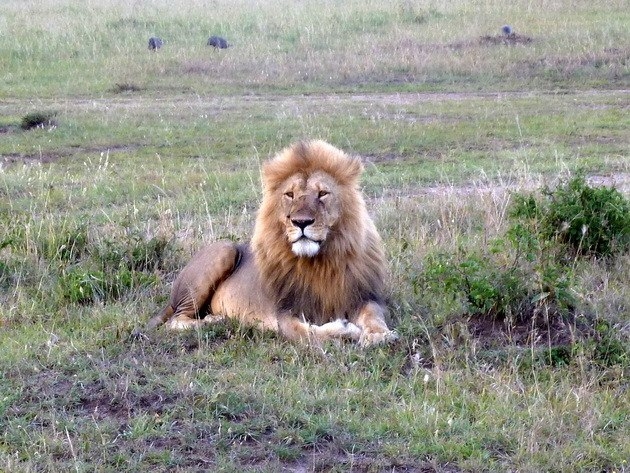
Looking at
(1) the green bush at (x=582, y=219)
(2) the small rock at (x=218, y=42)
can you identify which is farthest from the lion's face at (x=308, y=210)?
(2) the small rock at (x=218, y=42)

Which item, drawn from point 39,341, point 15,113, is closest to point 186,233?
point 39,341

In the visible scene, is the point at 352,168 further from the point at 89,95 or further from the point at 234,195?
the point at 89,95

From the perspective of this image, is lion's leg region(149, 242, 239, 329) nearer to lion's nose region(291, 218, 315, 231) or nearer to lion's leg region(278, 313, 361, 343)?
lion's leg region(278, 313, 361, 343)

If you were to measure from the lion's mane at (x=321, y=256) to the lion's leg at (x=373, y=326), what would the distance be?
8 cm

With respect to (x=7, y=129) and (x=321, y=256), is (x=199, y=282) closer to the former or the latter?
(x=321, y=256)

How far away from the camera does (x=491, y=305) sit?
5156mm

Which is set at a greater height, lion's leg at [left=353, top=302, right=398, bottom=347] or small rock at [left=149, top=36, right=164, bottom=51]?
lion's leg at [left=353, top=302, right=398, bottom=347]

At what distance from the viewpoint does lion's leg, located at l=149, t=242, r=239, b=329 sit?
5523 millimetres

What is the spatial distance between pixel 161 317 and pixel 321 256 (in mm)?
981

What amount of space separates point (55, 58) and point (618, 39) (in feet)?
31.8

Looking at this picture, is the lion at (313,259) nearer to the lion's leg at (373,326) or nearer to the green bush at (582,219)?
the lion's leg at (373,326)

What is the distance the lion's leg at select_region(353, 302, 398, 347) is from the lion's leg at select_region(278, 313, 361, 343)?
5 cm

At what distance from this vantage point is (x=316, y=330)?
5.03 meters

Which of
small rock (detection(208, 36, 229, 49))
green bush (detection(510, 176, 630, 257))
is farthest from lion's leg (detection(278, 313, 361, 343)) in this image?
small rock (detection(208, 36, 229, 49))
